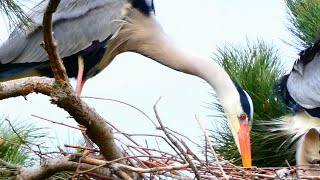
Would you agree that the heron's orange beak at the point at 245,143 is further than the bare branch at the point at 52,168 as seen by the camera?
Yes

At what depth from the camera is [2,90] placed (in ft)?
8.02

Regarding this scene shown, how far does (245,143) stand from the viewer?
4094 mm

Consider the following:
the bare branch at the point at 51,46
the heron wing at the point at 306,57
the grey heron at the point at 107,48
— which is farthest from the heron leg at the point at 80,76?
the bare branch at the point at 51,46

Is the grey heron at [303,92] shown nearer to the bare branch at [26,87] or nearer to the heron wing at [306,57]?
the heron wing at [306,57]

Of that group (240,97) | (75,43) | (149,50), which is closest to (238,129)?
(240,97)

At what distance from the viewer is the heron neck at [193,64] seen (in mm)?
4262

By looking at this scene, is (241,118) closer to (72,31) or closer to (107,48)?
(107,48)

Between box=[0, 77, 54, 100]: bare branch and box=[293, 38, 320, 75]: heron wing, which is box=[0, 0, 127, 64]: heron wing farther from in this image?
box=[0, 77, 54, 100]: bare branch

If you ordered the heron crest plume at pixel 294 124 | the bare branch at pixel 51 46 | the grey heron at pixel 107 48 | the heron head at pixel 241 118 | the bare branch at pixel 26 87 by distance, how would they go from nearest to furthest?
the bare branch at pixel 51 46
the bare branch at pixel 26 87
the heron head at pixel 241 118
the grey heron at pixel 107 48
the heron crest plume at pixel 294 124

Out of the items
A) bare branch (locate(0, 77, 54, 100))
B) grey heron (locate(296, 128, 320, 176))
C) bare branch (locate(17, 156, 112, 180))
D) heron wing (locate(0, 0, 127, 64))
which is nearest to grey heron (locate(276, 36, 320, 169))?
grey heron (locate(296, 128, 320, 176))

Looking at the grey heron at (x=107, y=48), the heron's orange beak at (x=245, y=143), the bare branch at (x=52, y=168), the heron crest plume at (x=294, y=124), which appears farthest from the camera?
the heron crest plume at (x=294, y=124)

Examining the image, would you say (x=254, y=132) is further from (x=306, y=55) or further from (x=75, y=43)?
(x=75, y=43)

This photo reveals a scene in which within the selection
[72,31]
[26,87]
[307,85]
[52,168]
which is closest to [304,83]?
[307,85]

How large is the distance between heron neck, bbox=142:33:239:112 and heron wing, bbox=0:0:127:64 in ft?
0.82
